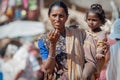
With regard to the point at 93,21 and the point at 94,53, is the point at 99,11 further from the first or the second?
the point at 94,53

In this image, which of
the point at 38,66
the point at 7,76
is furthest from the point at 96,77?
the point at 7,76

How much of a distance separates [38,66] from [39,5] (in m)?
4.18

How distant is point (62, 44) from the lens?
221 inches

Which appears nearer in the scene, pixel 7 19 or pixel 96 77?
pixel 96 77

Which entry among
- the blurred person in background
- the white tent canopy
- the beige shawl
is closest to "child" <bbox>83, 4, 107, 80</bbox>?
the beige shawl

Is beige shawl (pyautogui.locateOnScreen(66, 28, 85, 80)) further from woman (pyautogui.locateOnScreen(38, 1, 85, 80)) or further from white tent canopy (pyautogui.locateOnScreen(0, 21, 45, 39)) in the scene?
white tent canopy (pyautogui.locateOnScreen(0, 21, 45, 39))

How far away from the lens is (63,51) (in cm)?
559

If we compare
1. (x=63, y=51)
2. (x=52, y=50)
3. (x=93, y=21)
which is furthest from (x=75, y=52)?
(x=93, y=21)

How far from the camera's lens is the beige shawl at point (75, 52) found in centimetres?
557

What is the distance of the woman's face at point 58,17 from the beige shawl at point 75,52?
13cm

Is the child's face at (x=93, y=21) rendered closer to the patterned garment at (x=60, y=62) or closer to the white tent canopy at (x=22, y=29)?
the patterned garment at (x=60, y=62)

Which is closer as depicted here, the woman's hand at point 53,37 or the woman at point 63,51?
the woman's hand at point 53,37

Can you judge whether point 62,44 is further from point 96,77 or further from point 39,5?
point 39,5

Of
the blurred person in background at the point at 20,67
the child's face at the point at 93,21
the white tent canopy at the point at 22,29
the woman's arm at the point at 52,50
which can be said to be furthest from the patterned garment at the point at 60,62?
the white tent canopy at the point at 22,29
